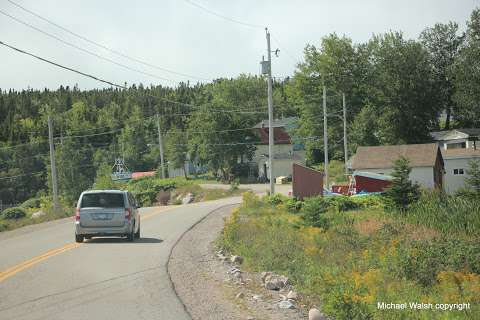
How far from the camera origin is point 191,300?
35.9ft

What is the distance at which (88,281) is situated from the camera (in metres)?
12.9

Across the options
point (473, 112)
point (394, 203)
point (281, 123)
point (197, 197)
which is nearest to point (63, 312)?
point (394, 203)

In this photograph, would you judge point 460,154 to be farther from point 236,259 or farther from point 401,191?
point 236,259

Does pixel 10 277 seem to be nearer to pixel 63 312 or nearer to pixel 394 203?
pixel 63 312

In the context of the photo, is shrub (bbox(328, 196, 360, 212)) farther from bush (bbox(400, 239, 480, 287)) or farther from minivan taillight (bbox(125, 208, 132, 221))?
minivan taillight (bbox(125, 208, 132, 221))

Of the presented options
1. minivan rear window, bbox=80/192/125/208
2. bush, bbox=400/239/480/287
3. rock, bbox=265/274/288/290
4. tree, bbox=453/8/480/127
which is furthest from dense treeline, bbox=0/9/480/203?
rock, bbox=265/274/288/290

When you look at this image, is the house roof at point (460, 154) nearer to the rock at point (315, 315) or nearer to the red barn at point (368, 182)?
the red barn at point (368, 182)

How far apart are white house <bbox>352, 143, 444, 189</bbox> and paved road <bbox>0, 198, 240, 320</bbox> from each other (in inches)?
1446

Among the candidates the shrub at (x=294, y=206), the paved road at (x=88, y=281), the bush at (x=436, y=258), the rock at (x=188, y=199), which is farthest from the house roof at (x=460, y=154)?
the paved road at (x=88, y=281)

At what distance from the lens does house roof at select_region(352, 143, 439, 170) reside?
5450 cm

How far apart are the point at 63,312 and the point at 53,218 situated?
112 feet

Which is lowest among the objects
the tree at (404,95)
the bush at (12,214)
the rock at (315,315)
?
the bush at (12,214)

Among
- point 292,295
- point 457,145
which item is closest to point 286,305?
point 292,295

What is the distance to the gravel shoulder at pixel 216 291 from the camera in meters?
10.1
